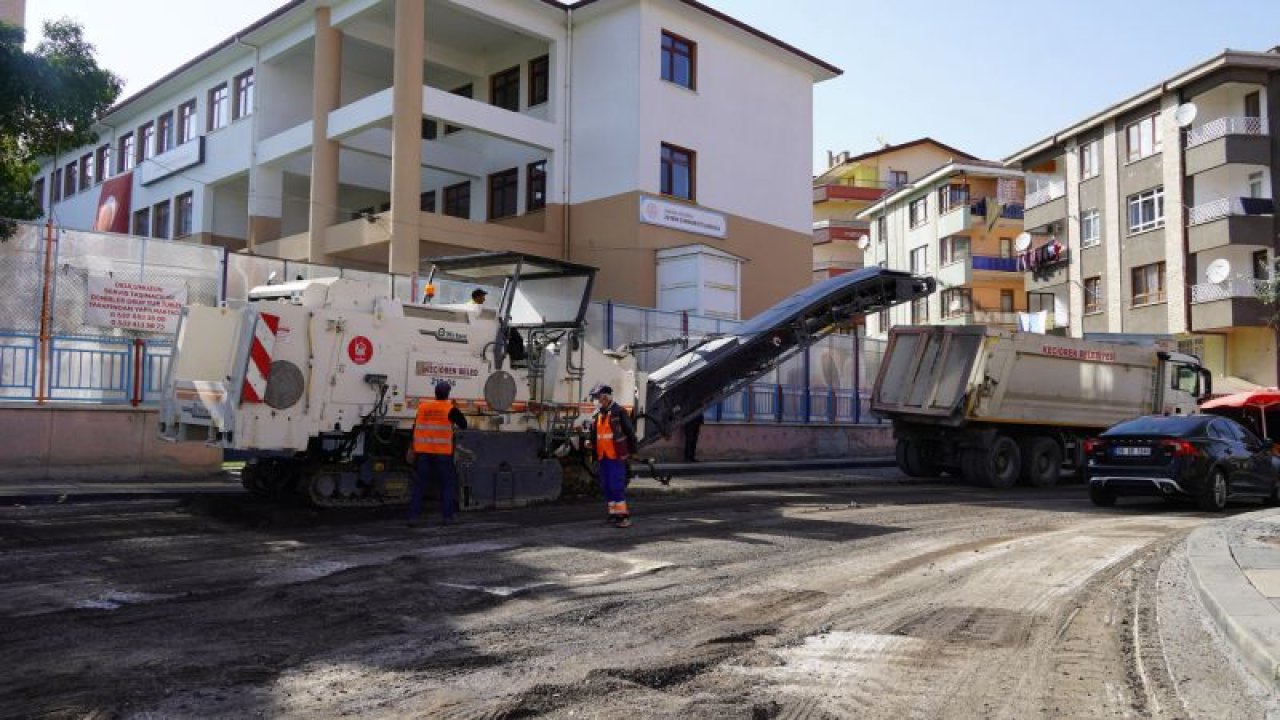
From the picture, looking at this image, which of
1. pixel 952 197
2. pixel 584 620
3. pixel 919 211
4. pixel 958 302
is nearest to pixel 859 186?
pixel 919 211

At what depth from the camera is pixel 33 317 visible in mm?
14297

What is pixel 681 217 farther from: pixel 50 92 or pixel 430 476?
pixel 430 476

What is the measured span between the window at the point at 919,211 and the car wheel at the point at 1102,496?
4264 cm

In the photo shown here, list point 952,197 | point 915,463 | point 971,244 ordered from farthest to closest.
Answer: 1. point 952,197
2. point 971,244
3. point 915,463

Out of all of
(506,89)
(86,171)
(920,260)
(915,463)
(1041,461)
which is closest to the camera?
(1041,461)

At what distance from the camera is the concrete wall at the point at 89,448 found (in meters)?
13.7

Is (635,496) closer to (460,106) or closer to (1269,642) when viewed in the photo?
(1269,642)

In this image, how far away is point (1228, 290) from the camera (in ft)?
117

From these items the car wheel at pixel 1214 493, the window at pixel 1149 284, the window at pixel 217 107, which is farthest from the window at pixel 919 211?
the car wheel at pixel 1214 493

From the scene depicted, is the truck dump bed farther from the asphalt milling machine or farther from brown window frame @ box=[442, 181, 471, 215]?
brown window frame @ box=[442, 181, 471, 215]

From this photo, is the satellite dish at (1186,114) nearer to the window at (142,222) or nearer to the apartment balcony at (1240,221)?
the apartment balcony at (1240,221)

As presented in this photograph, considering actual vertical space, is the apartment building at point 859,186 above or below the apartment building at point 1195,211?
above

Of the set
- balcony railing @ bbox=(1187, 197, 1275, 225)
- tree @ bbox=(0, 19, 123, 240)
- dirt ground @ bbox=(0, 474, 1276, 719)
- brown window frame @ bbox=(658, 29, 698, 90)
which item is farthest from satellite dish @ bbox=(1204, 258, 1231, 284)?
tree @ bbox=(0, 19, 123, 240)

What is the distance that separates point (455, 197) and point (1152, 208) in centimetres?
2740
